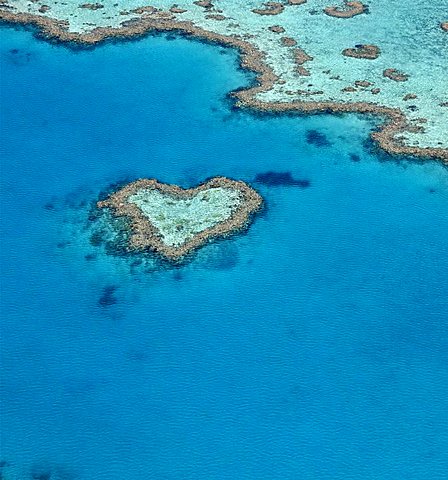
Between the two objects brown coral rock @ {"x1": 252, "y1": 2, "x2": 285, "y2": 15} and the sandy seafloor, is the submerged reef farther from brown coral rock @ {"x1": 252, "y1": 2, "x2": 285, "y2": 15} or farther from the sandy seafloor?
the sandy seafloor

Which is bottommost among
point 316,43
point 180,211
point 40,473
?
point 40,473

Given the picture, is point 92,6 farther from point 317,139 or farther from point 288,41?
point 317,139

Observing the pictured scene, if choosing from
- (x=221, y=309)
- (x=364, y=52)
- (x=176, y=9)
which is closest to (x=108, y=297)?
(x=221, y=309)

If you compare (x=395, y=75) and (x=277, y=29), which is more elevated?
(x=277, y=29)

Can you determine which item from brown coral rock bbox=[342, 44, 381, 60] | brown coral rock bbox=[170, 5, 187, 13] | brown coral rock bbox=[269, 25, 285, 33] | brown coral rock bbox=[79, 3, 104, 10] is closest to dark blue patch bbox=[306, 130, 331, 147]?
brown coral rock bbox=[342, 44, 381, 60]

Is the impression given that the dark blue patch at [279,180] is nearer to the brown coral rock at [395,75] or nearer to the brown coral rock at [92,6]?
the brown coral rock at [395,75]
